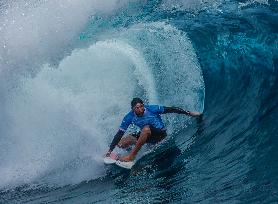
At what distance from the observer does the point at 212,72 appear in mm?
11328

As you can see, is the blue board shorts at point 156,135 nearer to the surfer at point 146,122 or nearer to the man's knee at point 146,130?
the surfer at point 146,122

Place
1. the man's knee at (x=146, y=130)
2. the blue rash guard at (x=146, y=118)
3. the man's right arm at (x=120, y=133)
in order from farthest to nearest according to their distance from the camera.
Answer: the blue rash guard at (x=146, y=118) < the man's right arm at (x=120, y=133) < the man's knee at (x=146, y=130)

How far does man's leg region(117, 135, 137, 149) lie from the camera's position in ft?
30.7

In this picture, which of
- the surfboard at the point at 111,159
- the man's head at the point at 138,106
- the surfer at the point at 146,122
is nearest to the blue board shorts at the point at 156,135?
the surfer at the point at 146,122

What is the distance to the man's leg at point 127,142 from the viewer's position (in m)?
9.34

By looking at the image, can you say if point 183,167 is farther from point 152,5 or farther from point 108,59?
point 152,5

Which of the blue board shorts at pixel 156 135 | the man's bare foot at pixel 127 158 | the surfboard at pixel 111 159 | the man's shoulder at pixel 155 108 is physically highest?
the man's shoulder at pixel 155 108

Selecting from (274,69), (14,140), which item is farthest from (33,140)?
(274,69)

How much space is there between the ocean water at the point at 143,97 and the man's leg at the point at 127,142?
49 centimetres

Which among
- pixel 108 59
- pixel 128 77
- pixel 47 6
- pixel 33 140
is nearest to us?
pixel 33 140

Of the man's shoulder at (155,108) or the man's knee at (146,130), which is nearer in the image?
the man's knee at (146,130)

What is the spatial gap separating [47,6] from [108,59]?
401cm

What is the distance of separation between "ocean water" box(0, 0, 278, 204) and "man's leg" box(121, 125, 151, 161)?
22 centimetres

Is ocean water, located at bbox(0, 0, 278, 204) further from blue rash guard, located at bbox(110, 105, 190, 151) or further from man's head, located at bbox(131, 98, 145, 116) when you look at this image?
man's head, located at bbox(131, 98, 145, 116)
